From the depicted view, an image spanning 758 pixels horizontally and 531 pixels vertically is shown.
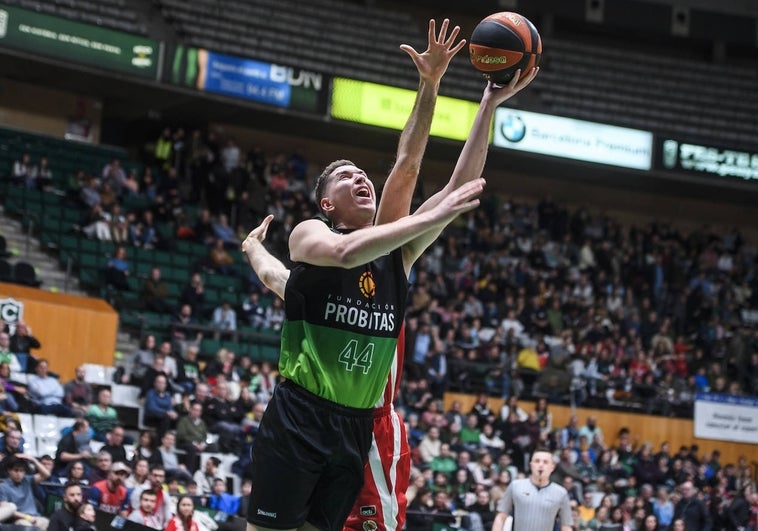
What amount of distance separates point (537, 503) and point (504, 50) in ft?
17.0

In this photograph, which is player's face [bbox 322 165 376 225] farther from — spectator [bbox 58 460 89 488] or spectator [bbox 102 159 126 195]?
spectator [bbox 102 159 126 195]

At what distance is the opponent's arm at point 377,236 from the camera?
3.66 meters

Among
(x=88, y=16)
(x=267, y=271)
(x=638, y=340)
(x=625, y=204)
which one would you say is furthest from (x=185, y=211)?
(x=267, y=271)

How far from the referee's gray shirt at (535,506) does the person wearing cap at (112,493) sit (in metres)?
4.42

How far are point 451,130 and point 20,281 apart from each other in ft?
29.7

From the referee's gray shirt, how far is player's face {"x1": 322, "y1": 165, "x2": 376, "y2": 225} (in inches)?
202

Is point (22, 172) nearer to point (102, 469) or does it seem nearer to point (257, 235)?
point (102, 469)

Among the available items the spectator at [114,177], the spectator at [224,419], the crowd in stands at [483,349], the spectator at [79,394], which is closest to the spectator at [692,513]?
the crowd in stands at [483,349]

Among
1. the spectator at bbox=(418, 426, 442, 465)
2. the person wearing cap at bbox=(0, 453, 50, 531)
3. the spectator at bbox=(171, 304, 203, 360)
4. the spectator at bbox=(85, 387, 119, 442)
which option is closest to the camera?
the person wearing cap at bbox=(0, 453, 50, 531)

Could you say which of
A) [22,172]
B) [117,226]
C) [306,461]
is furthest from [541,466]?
[22,172]

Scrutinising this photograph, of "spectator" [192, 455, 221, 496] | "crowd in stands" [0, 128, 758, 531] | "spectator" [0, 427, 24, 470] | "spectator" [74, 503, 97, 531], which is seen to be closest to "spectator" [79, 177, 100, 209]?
"crowd in stands" [0, 128, 758, 531]

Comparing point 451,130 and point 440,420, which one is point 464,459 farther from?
point 451,130

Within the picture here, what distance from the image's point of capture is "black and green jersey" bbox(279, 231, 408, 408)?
4.13 metres

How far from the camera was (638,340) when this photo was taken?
75.7 ft
